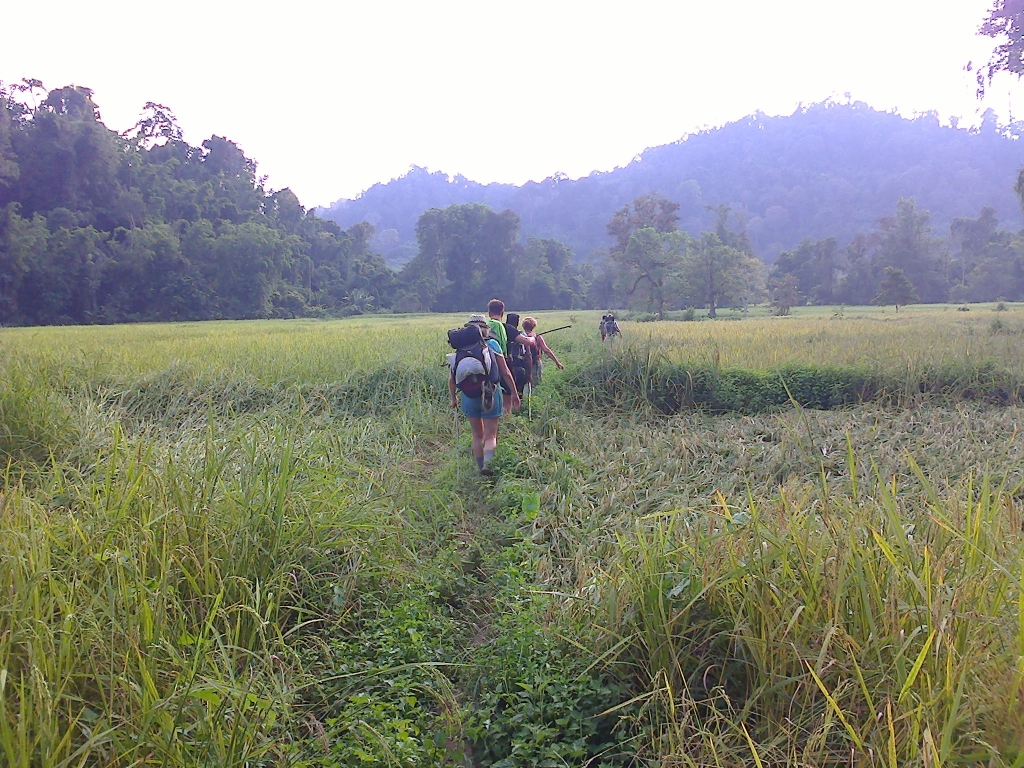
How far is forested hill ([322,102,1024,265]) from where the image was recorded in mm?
88625

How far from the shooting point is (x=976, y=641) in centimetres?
187

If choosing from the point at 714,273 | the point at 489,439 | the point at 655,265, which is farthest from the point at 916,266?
the point at 489,439

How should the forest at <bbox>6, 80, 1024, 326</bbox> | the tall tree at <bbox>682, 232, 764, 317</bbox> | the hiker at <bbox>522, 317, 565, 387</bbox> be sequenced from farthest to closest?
the tall tree at <bbox>682, 232, 764, 317</bbox> < the forest at <bbox>6, 80, 1024, 326</bbox> < the hiker at <bbox>522, 317, 565, 387</bbox>

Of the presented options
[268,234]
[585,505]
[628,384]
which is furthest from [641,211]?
[585,505]

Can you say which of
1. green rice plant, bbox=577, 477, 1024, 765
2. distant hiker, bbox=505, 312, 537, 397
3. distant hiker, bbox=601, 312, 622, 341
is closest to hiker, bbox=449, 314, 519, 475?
distant hiker, bbox=505, 312, 537, 397

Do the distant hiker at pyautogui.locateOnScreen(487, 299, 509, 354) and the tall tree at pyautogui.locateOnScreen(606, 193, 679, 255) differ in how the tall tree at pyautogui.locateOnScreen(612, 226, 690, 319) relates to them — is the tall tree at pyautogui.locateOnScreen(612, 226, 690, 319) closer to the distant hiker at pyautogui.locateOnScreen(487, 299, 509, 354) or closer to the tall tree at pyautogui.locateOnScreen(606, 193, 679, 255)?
the tall tree at pyautogui.locateOnScreen(606, 193, 679, 255)

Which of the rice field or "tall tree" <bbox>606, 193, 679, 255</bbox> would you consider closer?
the rice field

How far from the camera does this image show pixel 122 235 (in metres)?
34.2

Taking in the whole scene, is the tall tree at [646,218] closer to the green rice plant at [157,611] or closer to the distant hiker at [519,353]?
the distant hiker at [519,353]

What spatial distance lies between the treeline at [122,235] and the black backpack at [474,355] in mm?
30988

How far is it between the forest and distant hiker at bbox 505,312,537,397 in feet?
48.6

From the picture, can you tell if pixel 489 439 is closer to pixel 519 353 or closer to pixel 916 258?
pixel 519 353

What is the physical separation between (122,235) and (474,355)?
120ft

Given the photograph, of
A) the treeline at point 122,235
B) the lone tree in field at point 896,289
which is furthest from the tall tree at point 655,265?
the treeline at point 122,235
